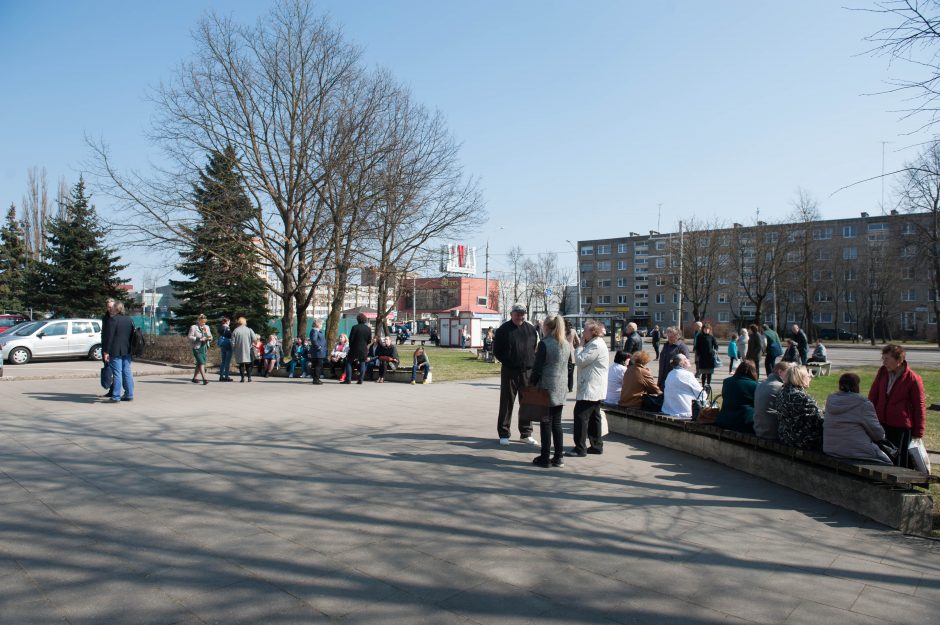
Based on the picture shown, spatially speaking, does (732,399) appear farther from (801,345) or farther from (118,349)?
(801,345)

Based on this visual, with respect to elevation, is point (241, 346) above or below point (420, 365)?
above

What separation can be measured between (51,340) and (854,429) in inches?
992

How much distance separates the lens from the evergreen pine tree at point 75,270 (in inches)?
1382

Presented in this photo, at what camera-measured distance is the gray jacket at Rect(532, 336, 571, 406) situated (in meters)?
7.28

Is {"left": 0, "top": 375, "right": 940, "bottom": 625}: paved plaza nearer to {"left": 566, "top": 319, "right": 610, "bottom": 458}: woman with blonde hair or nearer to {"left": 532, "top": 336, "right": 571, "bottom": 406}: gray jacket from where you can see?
{"left": 566, "top": 319, "right": 610, "bottom": 458}: woman with blonde hair

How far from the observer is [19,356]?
72.0 feet

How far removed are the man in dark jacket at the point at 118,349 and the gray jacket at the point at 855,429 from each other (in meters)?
11.0

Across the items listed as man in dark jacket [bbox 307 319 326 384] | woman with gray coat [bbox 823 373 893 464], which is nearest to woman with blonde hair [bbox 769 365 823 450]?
woman with gray coat [bbox 823 373 893 464]

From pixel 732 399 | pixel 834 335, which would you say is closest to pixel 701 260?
pixel 834 335

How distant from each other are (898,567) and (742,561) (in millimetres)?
1131

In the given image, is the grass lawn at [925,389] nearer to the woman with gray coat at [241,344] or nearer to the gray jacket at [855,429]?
the gray jacket at [855,429]

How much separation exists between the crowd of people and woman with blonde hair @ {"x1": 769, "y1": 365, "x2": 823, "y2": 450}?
0.01 m

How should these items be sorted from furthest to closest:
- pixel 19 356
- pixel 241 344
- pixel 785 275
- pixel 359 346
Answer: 1. pixel 785 275
2. pixel 19 356
3. pixel 241 344
4. pixel 359 346

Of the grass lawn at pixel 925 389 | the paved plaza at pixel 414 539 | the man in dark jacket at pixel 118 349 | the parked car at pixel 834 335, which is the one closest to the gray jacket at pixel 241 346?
the man in dark jacket at pixel 118 349
